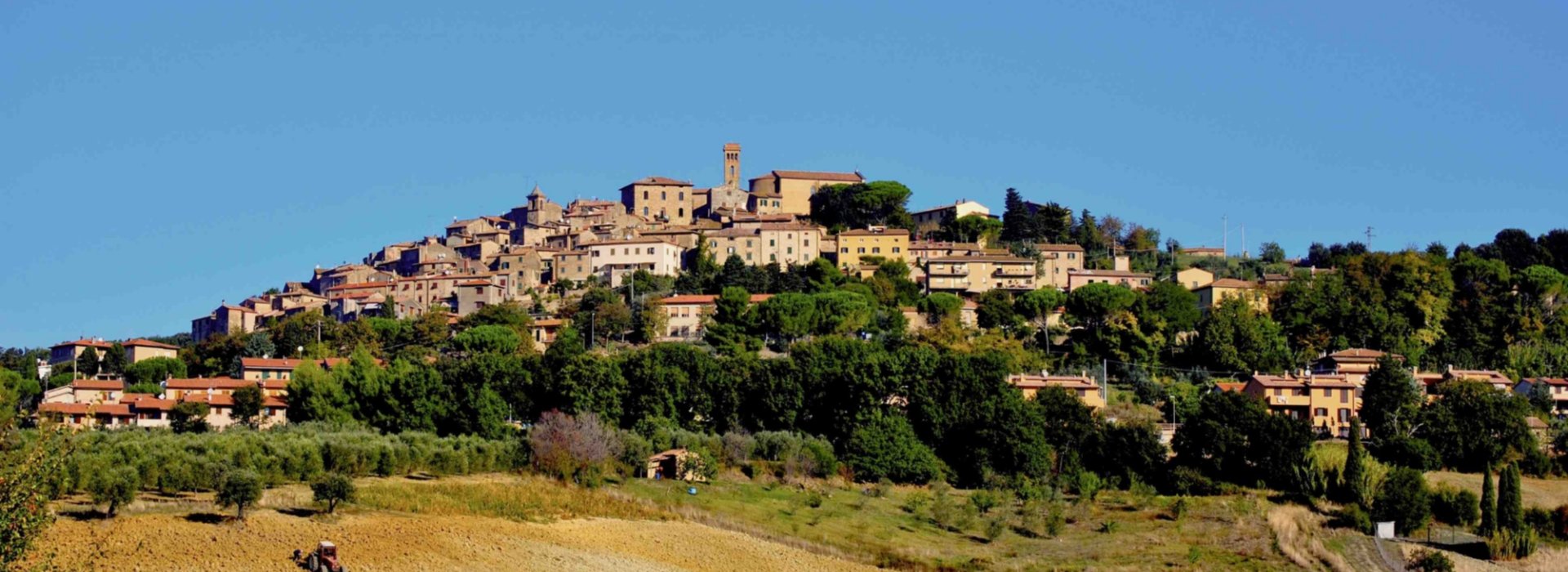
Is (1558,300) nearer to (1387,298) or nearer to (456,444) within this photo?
(1387,298)

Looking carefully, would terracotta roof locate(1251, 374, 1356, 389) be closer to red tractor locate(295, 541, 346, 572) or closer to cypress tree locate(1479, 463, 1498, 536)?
cypress tree locate(1479, 463, 1498, 536)

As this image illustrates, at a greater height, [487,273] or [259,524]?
[487,273]

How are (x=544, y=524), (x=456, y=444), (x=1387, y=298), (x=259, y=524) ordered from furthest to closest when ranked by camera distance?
1. (x=1387, y=298)
2. (x=456, y=444)
3. (x=544, y=524)
4. (x=259, y=524)

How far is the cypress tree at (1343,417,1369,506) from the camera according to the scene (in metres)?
53.8

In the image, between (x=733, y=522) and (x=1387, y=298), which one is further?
(x=1387, y=298)

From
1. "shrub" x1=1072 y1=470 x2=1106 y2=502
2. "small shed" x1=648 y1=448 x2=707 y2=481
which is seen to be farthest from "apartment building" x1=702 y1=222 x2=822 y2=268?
"small shed" x1=648 y1=448 x2=707 y2=481

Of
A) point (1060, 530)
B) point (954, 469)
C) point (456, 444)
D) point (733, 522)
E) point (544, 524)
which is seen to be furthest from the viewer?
point (954, 469)

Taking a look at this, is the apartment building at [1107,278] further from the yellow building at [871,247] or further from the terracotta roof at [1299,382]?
the terracotta roof at [1299,382]

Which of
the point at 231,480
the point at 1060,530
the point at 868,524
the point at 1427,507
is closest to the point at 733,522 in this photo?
the point at 868,524

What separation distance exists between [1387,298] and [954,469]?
32674 millimetres

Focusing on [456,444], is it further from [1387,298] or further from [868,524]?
[1387,298]

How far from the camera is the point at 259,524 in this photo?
3628cm

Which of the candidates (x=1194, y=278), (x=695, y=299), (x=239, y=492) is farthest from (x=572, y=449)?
(x=1194, y=278)

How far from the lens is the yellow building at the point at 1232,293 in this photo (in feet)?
278
